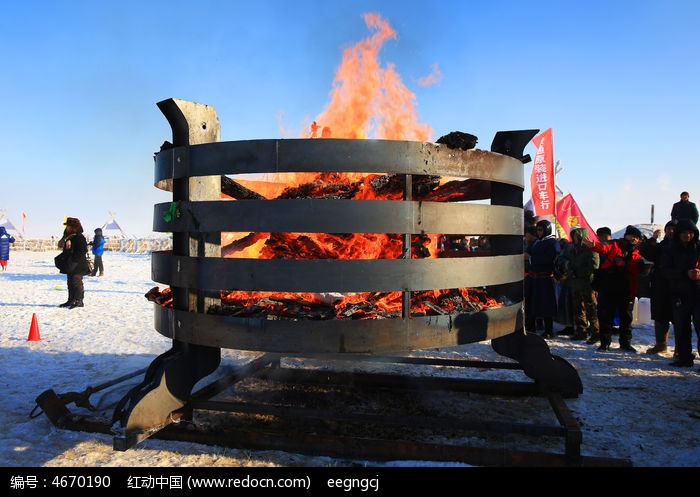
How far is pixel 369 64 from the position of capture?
5.38 m

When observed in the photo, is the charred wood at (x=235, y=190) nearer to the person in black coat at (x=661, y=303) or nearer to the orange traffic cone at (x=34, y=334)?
the orange traffic cone at (x=34, y=334)

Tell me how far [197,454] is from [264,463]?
58cm

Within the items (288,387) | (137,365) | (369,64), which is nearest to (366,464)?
(288,387)

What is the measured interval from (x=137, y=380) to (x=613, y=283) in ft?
25.8

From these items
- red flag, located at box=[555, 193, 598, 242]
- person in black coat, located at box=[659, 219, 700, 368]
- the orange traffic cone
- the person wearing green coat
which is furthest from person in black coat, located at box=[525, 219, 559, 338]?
the orange traffic cone

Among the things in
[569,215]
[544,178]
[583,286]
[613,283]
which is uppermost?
[544,178]

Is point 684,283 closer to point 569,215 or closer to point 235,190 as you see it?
point 235,190

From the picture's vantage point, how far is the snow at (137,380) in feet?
12.9

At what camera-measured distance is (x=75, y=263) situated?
1227 cm

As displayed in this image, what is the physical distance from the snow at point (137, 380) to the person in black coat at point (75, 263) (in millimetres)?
780

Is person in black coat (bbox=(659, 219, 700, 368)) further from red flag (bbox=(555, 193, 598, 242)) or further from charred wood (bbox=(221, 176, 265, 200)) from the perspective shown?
red flag (bbox=(555, 193, 598, 242))

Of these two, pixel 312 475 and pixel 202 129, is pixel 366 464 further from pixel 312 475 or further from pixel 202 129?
pixel 202 129

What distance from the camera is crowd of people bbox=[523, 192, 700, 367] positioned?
7.36 m

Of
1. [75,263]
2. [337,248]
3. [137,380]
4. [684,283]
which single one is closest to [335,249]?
[337,248]
